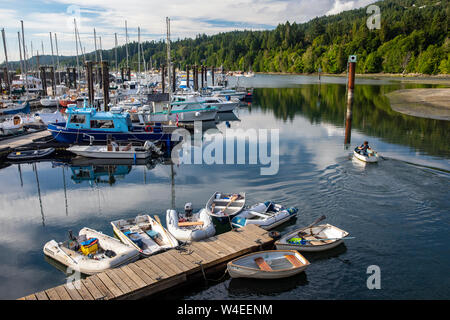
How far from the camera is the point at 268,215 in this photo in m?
16.5

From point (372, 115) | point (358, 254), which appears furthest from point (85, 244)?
point (372, 115)

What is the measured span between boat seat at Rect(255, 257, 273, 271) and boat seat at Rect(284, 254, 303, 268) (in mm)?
859

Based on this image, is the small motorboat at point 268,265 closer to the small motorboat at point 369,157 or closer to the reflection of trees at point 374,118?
the small motorboat at point 369,157

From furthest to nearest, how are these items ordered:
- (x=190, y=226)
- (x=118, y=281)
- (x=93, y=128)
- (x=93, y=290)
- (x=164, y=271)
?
1. (x=93, y=128)
2. (x=190, y=226)
3. (x=164, y=271)
4. (x=118, y=281)
5. (x=93, y=290)

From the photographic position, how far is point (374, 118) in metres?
45.5

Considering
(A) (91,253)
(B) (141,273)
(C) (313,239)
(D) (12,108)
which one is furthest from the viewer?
(D) (12,108)

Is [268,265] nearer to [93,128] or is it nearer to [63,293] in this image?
[63,293]

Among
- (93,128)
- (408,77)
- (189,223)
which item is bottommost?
(189,223)

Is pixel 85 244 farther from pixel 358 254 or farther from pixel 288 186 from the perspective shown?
pixel 288 186

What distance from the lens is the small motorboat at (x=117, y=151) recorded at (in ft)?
91.6

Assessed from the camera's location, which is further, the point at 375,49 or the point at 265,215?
the point at 375,49

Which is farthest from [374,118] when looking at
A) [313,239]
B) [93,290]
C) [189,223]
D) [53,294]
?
[53,294]

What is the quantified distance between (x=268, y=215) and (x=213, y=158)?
12.5 meters

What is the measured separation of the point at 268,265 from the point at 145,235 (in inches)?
208
